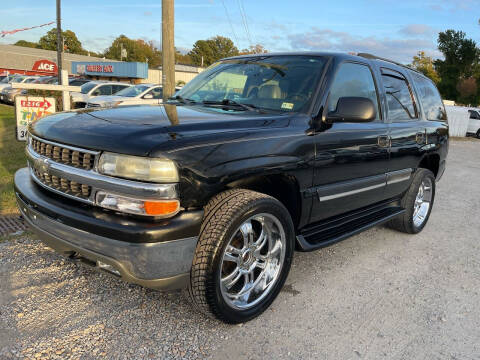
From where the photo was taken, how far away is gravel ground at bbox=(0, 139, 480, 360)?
8.05 feet

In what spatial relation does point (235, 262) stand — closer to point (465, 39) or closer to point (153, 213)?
point (153, 213)

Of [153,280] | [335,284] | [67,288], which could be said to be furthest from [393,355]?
[67,288]

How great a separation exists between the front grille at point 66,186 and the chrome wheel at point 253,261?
3.07 feet

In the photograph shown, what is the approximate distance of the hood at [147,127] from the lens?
2.27 metres

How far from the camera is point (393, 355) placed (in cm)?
249

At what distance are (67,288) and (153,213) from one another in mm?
1326

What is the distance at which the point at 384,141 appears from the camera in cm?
383

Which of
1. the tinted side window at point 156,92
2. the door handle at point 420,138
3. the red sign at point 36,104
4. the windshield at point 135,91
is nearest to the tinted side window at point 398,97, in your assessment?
the door handle at point 420,138

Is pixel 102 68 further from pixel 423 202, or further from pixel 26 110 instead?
pixel 423 202

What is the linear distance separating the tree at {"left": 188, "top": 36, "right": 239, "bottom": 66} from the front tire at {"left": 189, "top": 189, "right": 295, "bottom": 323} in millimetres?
111355

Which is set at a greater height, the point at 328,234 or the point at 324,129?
the point at 324,129

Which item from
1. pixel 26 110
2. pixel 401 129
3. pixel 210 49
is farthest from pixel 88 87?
pixel 210 49

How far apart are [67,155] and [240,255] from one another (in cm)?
128

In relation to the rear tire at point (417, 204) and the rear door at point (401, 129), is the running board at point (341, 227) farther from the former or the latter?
the rear tire at point (417, 204)
